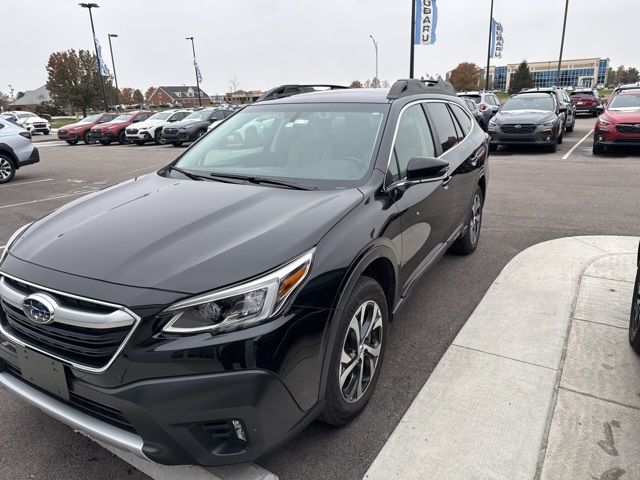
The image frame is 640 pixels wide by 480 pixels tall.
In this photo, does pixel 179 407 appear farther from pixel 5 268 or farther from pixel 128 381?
pixel 5 268

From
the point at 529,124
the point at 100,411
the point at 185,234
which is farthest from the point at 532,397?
the point at 529,124

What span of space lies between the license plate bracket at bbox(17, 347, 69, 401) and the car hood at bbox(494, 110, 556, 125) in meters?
13.5

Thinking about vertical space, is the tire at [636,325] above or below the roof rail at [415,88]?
below

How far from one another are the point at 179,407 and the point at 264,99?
10.1 feet

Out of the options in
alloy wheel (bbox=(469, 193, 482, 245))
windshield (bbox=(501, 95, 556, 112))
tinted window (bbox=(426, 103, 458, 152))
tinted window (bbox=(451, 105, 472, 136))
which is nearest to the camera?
tinted window (bbox=(426, 103, 458, 152))

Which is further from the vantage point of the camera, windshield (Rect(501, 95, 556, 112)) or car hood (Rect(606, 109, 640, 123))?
windshield (Rect(501, 95, 556, 112))

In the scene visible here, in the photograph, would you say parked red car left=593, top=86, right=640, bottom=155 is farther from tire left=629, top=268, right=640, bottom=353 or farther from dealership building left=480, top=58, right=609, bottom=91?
dealership building left=480, top=58, right=609, bottom=91

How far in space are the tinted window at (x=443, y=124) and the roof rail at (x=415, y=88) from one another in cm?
16

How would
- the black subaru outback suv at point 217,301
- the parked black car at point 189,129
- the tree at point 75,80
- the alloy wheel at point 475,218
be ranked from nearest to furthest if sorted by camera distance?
the black subaru outback suv at point 217,301, the alloy wheel at point 475,218, the parked black car at point 189,129, the tree at point 75,80

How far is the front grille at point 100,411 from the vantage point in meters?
1.93

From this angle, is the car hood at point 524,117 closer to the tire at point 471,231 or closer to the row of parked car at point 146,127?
the tire at point 471,231

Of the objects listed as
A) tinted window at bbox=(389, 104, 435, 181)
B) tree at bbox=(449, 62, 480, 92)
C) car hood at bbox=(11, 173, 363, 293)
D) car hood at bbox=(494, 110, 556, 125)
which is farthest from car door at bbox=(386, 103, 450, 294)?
tree at bbox=(449, 62, 480, 92)

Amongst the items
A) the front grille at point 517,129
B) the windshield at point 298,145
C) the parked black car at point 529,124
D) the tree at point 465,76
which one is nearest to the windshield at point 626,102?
the parked black car at point 529,124

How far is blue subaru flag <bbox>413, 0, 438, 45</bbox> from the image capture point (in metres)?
19.3
